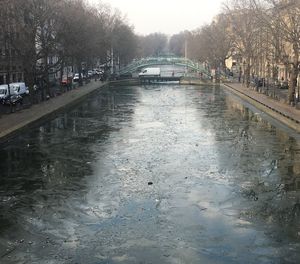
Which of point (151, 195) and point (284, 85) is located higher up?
point (284, 85)

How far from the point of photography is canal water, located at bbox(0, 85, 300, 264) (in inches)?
589

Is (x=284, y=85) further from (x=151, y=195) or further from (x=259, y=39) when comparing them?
(x=151, y=195)

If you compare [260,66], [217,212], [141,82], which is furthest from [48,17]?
[141,82]

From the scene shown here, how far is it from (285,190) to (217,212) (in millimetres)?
4231

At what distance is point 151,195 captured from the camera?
2047 centimetres

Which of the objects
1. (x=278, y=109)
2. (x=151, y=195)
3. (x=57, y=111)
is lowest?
(x=151, y=195)

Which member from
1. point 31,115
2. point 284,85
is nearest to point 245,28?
point 284,85

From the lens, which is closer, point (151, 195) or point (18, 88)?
point (151, 195)

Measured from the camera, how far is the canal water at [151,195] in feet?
49.1

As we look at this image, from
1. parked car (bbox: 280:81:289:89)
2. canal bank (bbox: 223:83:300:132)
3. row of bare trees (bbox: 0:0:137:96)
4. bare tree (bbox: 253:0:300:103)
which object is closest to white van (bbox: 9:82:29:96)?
row of bare trees (bbox: 0:0:137:96)

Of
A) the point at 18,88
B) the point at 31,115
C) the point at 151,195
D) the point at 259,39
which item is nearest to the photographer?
the point at 151,195

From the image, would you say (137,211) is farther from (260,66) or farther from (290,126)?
(260,66)

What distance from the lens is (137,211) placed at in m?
18.5

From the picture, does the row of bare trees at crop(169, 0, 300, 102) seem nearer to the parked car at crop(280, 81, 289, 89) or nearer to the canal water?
the parked car at crop(280, 81, 289, 89)
